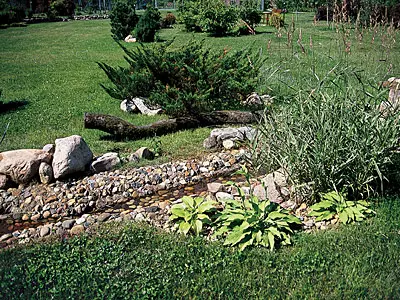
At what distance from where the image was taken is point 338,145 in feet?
13.3

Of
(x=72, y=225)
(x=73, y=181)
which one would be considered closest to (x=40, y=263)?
(x=72, y=225)

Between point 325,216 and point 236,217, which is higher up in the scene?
point 236,217

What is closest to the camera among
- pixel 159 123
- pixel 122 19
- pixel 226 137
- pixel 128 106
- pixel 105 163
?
pixel 105 163

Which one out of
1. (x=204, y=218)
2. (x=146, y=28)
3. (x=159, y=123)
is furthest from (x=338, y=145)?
(x=146, y=28)

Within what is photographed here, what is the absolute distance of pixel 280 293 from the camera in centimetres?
304

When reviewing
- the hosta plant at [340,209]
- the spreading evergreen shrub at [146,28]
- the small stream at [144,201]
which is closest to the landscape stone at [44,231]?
the small stream at [144,201]

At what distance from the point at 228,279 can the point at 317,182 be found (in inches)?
58.2

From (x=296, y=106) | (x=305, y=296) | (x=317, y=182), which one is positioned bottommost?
(x=305, y=296)

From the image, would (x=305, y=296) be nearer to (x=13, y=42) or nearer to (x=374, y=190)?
(x=374, y=190)

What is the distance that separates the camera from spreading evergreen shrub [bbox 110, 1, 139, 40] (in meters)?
17.3

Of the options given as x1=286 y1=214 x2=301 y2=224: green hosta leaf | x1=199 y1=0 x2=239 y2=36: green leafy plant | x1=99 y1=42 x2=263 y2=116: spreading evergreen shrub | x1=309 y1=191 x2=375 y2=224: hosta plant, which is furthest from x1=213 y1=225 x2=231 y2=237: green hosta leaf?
x1=199 y1=0 x2=239 y2=36: green leafy plant

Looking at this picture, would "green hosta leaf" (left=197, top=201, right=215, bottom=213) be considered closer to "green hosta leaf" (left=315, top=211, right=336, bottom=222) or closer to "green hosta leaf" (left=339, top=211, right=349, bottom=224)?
"green hosta leaf" (left=315, top=211, right=336, bottom=222)

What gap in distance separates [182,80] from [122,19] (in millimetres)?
11838

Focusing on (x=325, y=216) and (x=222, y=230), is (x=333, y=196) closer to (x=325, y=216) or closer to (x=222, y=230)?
(x=325, y=216)
